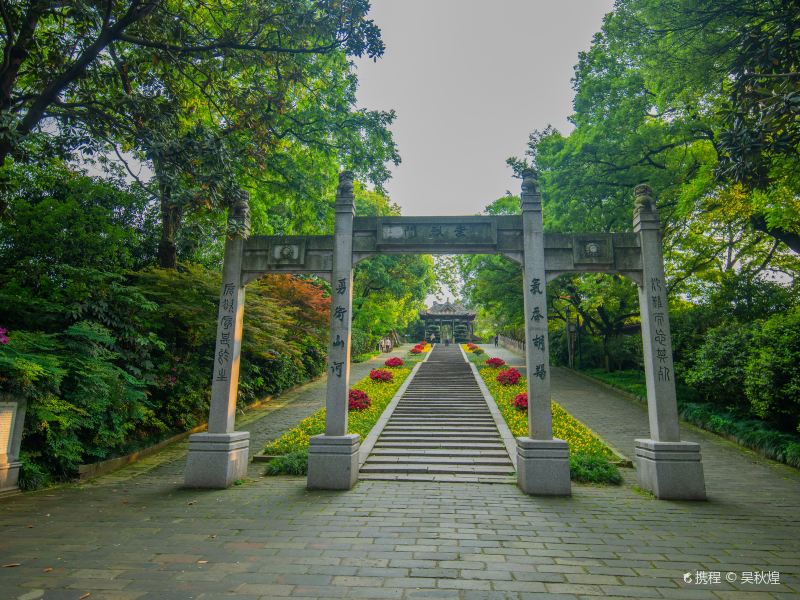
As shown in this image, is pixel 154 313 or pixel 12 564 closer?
pixel 12 564

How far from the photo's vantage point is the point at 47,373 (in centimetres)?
655

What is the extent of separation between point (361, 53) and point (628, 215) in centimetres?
1122

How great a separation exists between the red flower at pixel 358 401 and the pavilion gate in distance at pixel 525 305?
5.57 m

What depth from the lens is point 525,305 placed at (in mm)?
7574

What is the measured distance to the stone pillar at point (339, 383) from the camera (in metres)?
7.03

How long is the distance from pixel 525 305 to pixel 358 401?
7.32 m

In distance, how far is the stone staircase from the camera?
26.7 ft

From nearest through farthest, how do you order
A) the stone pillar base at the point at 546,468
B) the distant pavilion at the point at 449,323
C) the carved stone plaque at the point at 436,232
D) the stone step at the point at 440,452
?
the stone pillar base at the point at 546,468
the carved stone plaque at the point at 436,232
the stone step at the point at 440,452
the distant pavilion at the point at 449,323

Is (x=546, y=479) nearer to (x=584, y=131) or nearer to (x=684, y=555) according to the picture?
(x=684, y=555)

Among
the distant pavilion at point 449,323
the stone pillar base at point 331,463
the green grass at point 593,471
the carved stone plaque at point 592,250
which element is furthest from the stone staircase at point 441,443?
the distant pavilion at point 449,323

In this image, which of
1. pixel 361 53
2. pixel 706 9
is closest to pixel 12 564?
pixel 361 53

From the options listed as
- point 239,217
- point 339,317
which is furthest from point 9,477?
point 339,317

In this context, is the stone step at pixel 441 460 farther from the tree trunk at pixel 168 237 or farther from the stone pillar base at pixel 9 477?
the tree trunk at pixel 168 237

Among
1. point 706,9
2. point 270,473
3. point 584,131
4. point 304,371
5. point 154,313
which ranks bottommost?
point 270,473
